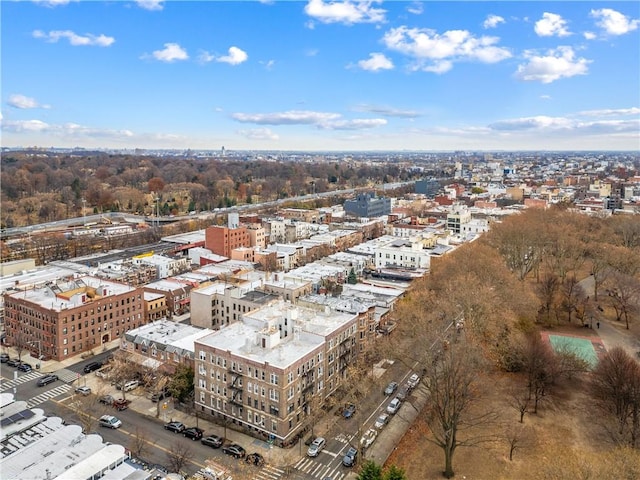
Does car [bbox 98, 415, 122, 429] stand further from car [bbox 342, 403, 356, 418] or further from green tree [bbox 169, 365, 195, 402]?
car [bbox 342, 403, 356, 418]

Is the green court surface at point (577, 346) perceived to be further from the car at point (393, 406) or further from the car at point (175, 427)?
the car at point (175, 427)

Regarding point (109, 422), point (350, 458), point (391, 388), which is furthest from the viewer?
point (391, 388)

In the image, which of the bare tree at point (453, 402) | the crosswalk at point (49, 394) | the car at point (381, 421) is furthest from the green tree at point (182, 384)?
the bare tree at point (453, 402)

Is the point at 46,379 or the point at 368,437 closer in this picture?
the point at 368,437

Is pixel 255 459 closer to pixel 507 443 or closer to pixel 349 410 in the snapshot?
pixel 349 410

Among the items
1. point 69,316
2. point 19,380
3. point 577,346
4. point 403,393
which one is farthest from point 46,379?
point 577,346

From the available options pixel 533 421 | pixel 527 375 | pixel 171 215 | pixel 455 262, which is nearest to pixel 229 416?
pixel 533 421

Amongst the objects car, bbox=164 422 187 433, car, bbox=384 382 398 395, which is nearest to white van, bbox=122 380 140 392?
car, bbox=164 422 187 433
